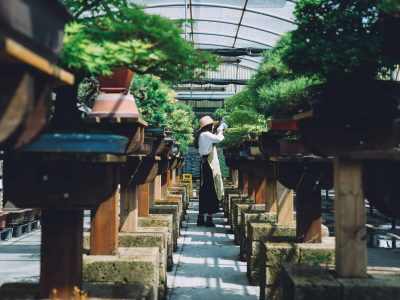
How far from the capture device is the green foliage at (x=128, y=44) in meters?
1.93

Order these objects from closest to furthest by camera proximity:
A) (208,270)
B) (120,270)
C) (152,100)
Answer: (120,270)
(208,270)
(152,100)

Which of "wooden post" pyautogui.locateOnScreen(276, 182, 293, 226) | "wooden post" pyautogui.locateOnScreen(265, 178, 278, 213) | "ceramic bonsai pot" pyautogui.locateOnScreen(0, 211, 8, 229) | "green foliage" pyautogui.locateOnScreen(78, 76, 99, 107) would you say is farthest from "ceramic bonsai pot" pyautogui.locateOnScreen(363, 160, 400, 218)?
"ceramic bonsai pot" pyautogui.locateOnScreen(0, 211, 8, 229)

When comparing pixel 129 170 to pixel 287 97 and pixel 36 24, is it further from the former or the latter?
pixel 36 24

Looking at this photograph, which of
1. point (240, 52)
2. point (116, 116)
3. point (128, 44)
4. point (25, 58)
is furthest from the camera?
point (240, 52)

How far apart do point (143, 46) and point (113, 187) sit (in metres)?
0.75

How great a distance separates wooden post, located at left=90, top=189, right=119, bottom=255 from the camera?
3.42 metres

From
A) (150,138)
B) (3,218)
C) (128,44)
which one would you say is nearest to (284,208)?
(150,138)

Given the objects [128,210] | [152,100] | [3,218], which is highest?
[152,100]

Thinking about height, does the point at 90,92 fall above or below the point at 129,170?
above

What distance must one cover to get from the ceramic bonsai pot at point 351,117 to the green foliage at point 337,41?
97 mm

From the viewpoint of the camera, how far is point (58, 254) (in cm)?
244

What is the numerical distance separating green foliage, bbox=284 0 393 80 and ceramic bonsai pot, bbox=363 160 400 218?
643mm

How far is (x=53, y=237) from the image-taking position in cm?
245

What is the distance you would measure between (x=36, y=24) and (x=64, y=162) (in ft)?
2.66
